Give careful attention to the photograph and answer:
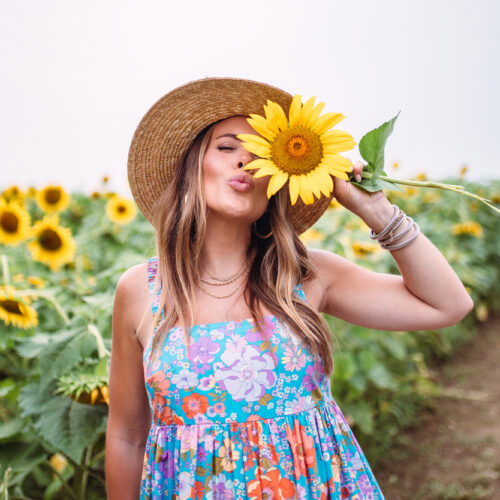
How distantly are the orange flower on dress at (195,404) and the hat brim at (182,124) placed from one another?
2.22 feet

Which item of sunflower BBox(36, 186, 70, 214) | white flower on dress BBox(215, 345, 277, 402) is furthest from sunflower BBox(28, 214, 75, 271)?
white flower on dress BBox(215, 345, 277, 402)

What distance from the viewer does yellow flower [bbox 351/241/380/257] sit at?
3.03 metres

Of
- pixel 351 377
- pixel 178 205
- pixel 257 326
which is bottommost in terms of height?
pixel 351 377

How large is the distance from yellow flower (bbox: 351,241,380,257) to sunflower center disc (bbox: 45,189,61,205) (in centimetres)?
208

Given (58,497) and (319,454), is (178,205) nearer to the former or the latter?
(319,454)

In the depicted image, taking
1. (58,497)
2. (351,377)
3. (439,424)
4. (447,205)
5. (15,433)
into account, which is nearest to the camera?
(15,433)

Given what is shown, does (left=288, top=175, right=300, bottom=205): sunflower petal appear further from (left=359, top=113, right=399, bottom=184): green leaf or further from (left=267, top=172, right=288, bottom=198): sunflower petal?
(left=359, top=113, right=399, bottom=184): green leaf

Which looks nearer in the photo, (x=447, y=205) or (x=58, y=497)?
(x=58, y=497)

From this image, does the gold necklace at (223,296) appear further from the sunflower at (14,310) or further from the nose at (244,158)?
the sunflower at (14,310)

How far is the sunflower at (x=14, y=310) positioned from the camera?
204 cm

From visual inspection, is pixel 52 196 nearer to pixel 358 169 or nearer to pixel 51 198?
pixel 51 198

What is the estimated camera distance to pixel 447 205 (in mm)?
5746

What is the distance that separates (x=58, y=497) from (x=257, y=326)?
184cm

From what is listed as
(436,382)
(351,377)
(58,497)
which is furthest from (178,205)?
(436,382)
